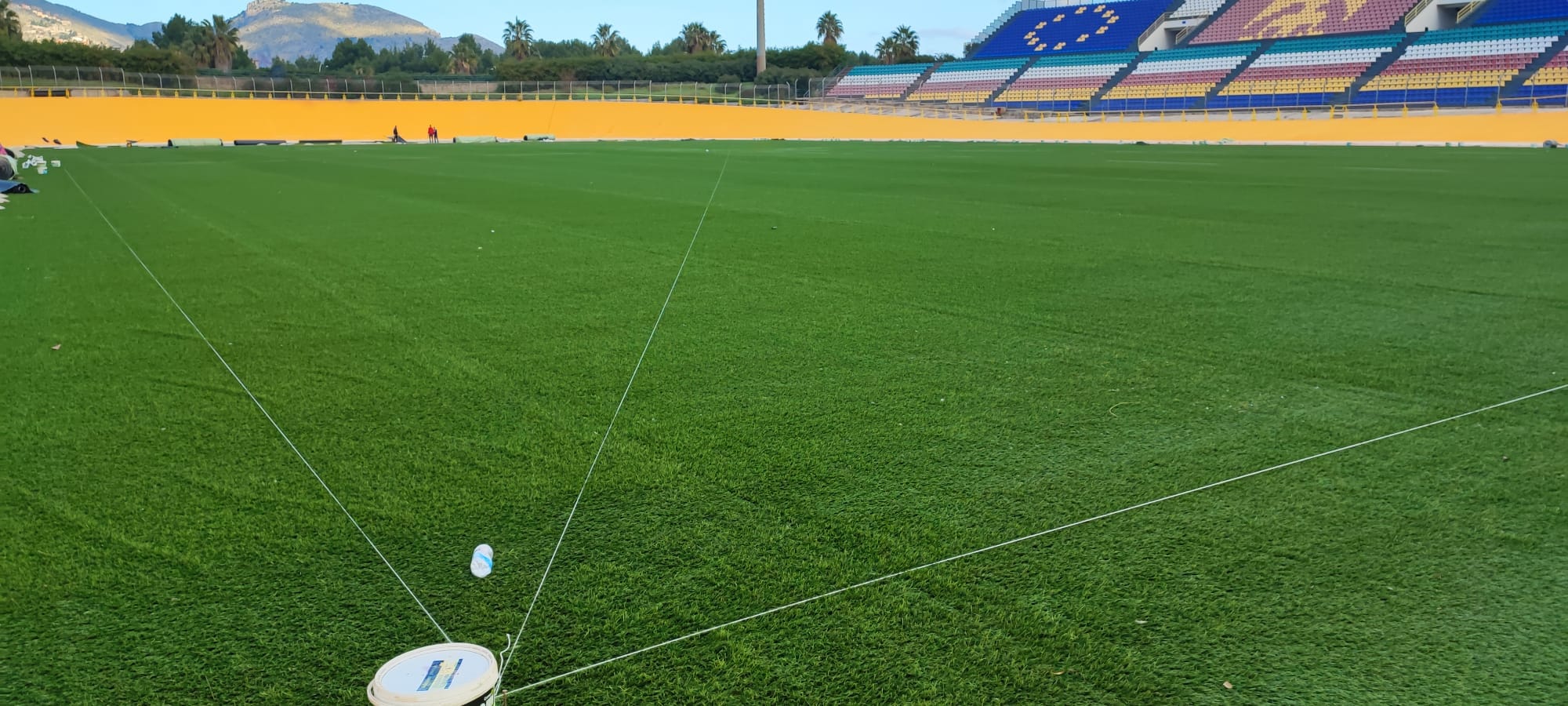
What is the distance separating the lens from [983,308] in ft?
19.4

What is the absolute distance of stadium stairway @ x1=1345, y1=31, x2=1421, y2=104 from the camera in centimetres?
3784

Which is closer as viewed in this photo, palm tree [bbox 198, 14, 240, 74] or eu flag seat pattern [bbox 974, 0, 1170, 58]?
eu flag seat pattern [bbox 974, 0, 1170, 58]

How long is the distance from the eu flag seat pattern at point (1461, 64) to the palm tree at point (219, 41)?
88577 mm

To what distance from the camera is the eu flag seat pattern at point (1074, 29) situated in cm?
5212

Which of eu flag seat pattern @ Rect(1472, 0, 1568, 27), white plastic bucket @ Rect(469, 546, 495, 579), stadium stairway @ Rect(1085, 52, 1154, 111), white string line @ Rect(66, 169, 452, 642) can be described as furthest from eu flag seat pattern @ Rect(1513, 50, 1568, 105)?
white plastic bucket @ Rect(469, 546, 495, 579)

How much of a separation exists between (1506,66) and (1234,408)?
135ft

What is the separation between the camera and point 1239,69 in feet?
140

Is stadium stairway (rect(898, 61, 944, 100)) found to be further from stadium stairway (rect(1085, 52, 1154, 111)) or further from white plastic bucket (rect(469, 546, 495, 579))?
white plastic bucket (rect(469, 546, 495, 579))

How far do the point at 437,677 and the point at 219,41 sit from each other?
10221 centimetres

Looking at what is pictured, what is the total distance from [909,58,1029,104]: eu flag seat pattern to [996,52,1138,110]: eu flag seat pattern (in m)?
1.40

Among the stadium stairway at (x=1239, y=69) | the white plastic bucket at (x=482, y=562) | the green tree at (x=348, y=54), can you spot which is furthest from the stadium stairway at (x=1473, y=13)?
the green tree at (x=348, y=54)

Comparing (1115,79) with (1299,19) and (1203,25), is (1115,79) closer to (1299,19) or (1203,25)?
(1203,25)

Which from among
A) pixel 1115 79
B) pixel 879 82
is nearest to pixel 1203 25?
pixel 1115 79

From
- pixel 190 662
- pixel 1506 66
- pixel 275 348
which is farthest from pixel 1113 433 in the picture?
pixel 1506 66
